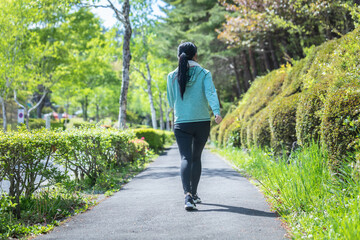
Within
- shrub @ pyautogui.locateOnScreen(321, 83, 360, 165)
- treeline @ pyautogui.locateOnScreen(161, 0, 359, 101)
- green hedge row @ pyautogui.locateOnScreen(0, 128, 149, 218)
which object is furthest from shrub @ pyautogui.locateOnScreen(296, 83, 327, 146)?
green hedge row @ pyautogui.locateOnScreen(0, 128, 149, 218)

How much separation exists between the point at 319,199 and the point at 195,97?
2.04m

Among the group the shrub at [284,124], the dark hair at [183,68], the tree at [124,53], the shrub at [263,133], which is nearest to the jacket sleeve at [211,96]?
the dark hair at [183,68]

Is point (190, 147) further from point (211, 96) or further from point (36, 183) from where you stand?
point (36, 183)

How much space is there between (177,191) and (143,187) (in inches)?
35.2

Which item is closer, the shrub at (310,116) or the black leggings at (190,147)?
the black leggings at (190,147)

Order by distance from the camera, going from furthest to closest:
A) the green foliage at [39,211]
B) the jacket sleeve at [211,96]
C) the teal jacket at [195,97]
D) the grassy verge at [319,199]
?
the teal jacket at [195,97] < the jacket sleeve at [211,96] < the green foliage at [39,211] < the grassy verge at [319,199]

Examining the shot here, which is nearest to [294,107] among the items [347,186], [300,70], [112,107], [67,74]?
[300,70]

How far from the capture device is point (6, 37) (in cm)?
1927

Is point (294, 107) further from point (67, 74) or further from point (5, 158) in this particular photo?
point (67, 74)

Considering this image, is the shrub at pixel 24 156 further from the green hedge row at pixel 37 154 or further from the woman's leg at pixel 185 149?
the woman's leg at pixel 185 149

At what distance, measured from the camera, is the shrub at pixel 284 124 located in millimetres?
7980

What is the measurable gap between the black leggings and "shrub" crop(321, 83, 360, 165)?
1.56m

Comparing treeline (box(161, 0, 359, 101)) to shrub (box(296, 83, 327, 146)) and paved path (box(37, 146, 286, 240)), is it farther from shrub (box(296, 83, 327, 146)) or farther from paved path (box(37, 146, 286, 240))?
paved path (box(37, 146, 286, 240))

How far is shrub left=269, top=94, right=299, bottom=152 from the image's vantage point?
26.2 feet
